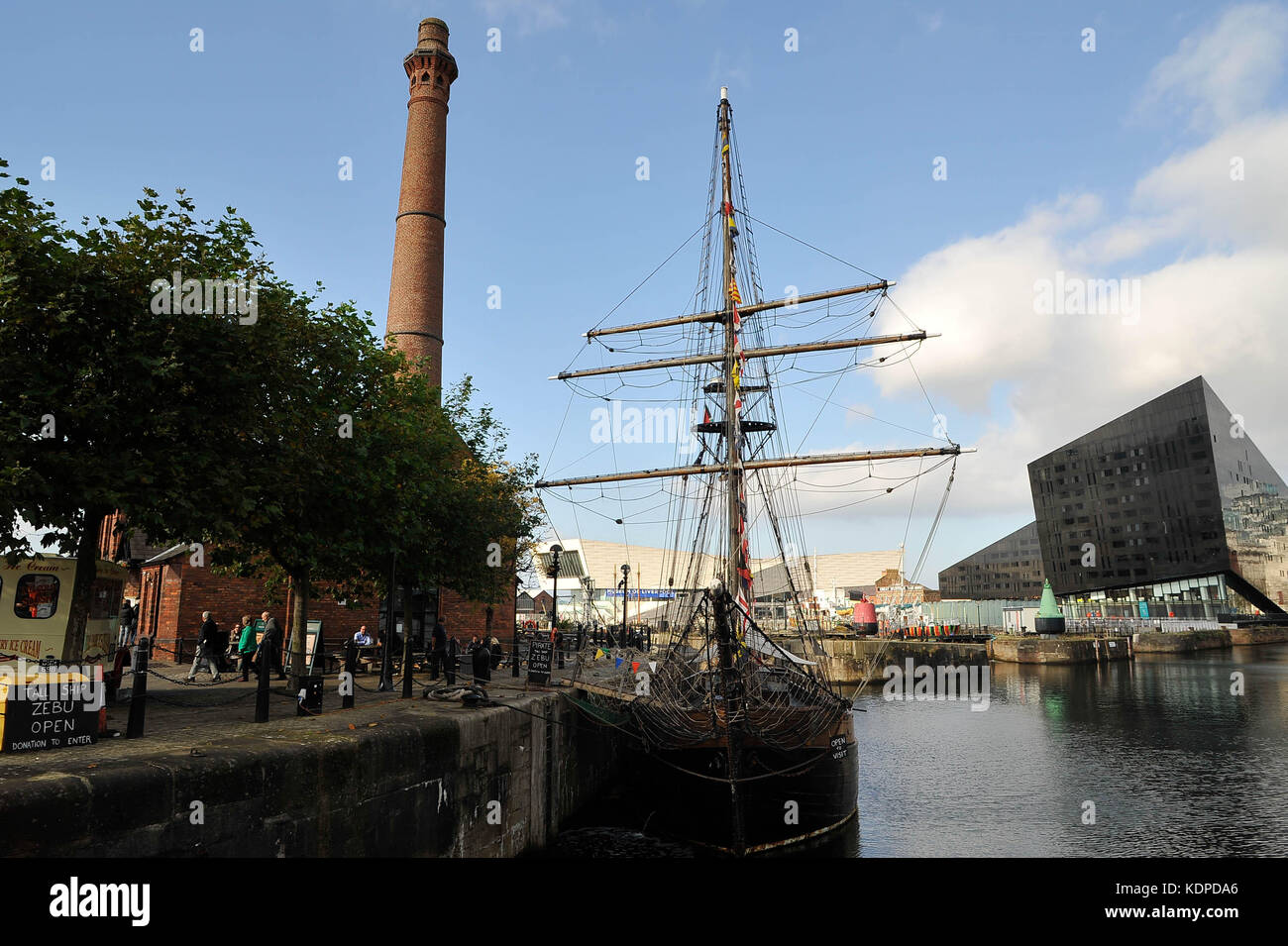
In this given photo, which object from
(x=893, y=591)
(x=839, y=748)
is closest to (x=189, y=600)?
(x=839, y=748)

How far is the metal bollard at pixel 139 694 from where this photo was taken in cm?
921

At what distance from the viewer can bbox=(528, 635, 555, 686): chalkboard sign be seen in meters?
18.7

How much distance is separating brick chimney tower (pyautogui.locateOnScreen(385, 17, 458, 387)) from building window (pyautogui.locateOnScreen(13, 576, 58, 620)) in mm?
24349

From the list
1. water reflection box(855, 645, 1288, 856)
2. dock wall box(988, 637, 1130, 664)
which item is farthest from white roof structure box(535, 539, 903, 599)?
water reflection box(855, 645, 1288, 856)

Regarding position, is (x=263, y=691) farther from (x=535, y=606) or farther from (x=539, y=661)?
(x=535, y=606)

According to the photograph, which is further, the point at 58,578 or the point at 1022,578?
the point at 1022,578

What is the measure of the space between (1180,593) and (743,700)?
97610 mm

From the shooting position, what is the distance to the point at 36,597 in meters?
12.9
